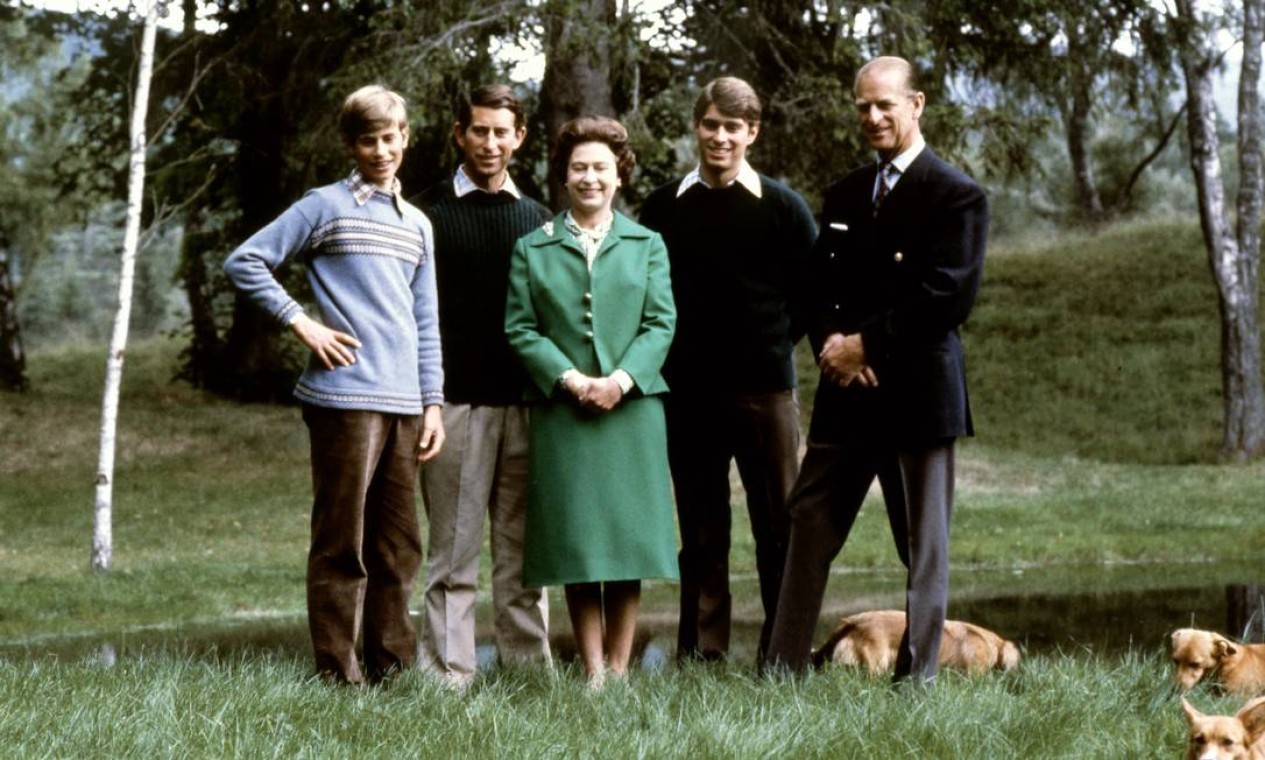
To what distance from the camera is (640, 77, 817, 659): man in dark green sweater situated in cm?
638

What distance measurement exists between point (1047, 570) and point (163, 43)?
15616mm

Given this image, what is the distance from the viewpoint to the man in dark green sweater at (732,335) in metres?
6.38

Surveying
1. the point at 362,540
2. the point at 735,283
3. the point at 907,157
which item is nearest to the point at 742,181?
the point at 735,283

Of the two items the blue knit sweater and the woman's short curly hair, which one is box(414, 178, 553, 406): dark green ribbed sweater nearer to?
the woman's short curly hair

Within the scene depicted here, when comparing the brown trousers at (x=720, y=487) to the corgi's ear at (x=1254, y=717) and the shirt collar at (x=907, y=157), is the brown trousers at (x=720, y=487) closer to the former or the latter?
the shirt collar at (x=907, y=157)

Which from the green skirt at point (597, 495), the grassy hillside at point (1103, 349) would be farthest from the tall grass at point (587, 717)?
the grassy hillside at point (1103, 349)

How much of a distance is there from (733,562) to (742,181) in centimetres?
706

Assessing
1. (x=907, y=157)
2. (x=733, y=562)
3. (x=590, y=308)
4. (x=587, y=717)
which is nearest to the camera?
(x=587, y=717)

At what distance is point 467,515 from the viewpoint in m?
6.30

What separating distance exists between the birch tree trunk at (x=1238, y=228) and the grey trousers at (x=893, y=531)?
1491 cm

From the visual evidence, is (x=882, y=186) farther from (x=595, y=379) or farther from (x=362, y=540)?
(x=362, y=540)

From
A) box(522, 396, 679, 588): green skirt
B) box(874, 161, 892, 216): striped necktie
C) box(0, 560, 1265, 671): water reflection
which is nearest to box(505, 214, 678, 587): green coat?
box(522, 396, 679, 588): green skirt

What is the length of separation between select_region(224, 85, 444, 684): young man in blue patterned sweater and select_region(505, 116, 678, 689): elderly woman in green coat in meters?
0.38

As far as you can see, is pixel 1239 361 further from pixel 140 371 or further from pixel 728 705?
pixel 140 371
